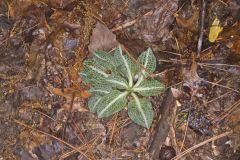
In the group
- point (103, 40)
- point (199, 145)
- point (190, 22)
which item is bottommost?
point (199, 145)

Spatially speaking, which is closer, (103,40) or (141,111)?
(141,111)

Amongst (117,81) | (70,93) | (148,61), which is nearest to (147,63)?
(148,61)

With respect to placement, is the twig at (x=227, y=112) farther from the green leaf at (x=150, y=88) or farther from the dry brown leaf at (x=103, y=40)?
the dry brown leaf at (x=103, y=40)

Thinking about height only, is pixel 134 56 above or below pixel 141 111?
above

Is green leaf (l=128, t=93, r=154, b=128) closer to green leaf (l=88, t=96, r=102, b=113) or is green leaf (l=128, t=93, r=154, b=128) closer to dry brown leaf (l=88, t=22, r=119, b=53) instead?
green leaf (l=88, t=96, r=102, b=113)

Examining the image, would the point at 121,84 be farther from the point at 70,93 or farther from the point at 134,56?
the point at 70,93

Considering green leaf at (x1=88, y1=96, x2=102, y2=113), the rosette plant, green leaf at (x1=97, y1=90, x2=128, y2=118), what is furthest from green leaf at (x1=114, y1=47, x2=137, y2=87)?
green leaf at (x1=88, y1=96, x2=102, y2=113)
